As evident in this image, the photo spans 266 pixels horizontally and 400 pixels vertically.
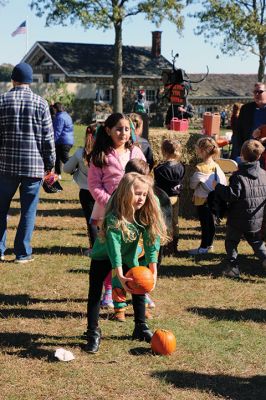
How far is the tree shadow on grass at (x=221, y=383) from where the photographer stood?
13.8ft

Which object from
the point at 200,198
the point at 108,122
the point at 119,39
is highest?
the point at 119,39

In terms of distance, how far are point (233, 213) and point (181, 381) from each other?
3046 millimetres

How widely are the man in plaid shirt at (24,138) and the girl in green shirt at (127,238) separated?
2.45m

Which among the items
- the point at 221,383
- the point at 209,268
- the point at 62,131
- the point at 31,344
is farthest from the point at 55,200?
the point at 221,383

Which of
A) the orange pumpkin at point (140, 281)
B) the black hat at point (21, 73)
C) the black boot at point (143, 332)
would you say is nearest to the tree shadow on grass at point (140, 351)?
the black boot at point (143, 332)

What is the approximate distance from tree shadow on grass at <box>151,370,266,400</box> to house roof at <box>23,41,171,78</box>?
43.8m

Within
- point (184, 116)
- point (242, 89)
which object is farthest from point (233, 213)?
point (242, 89)

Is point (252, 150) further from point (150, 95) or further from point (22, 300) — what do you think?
point (150, 95)

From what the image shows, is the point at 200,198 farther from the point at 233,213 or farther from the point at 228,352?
the point at 228,352

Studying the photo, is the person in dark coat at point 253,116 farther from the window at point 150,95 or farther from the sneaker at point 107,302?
the window at point 150,95

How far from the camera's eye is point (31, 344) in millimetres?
5012

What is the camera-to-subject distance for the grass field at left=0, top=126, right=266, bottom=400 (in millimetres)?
4258

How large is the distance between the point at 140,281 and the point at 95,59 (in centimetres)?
4707

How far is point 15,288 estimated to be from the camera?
21.4ft
